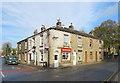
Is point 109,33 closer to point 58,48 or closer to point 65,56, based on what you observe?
point 65,56

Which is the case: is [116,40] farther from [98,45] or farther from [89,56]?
[89,56]

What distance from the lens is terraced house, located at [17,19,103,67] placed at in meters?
17.8

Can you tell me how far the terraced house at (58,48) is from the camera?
700 inches

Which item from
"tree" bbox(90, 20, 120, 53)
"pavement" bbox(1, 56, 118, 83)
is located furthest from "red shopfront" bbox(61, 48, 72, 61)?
"tree" bbox(90, 20, 120, 53)

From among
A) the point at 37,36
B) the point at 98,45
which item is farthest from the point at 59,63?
the point at 98,45

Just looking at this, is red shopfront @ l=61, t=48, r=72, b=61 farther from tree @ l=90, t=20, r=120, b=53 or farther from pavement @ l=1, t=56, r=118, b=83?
tree @ l=90, t=20, r=120, b=53

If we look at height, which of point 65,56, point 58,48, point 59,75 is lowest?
point 59,75

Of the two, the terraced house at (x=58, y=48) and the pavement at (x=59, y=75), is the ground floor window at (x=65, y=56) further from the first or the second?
the pavement at (x=59, y=75)

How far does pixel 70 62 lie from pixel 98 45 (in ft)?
41.8

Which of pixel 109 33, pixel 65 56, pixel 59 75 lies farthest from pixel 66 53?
pixel 109 33

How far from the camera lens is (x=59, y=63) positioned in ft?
58.6

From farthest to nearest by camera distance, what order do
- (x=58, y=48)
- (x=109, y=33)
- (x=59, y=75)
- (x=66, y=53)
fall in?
1. (x=109, y=33)
2. (x=66, y=53)
3. (x=58, y=48)
4. (x=59, y=75)

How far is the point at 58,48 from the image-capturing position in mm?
18156

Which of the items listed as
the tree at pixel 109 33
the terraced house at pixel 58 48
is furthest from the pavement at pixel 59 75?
the tree at pixel 109 33
